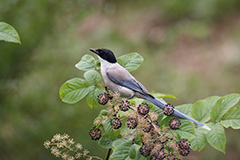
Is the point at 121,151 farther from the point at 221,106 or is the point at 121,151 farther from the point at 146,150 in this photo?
the point at 221,106

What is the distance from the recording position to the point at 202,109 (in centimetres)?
202

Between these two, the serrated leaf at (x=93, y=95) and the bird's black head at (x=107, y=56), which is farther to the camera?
the bird's black head at (x=107, y=56)

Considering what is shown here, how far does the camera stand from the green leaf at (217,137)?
5.89ft

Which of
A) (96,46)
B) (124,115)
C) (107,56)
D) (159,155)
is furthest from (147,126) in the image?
(96,46)

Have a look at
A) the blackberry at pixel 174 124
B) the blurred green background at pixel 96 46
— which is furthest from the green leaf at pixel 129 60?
the blurred green background at pixel 96 46

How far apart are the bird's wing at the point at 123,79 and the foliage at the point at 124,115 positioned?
9.1 inches

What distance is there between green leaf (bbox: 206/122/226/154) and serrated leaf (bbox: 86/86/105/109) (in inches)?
26.6

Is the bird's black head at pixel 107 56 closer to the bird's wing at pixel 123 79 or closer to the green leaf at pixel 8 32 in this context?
the bird's wing at pixel 123 79

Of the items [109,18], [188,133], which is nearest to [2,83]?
[188,133]

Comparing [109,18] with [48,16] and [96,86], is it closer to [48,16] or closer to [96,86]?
[48,16]

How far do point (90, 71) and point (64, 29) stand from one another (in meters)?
2.89

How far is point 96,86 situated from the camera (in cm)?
188

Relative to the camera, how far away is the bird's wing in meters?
2.26

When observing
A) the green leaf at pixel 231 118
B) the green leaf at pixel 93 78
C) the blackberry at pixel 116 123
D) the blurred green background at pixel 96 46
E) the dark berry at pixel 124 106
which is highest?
the blurred green background at pixel 96 46
